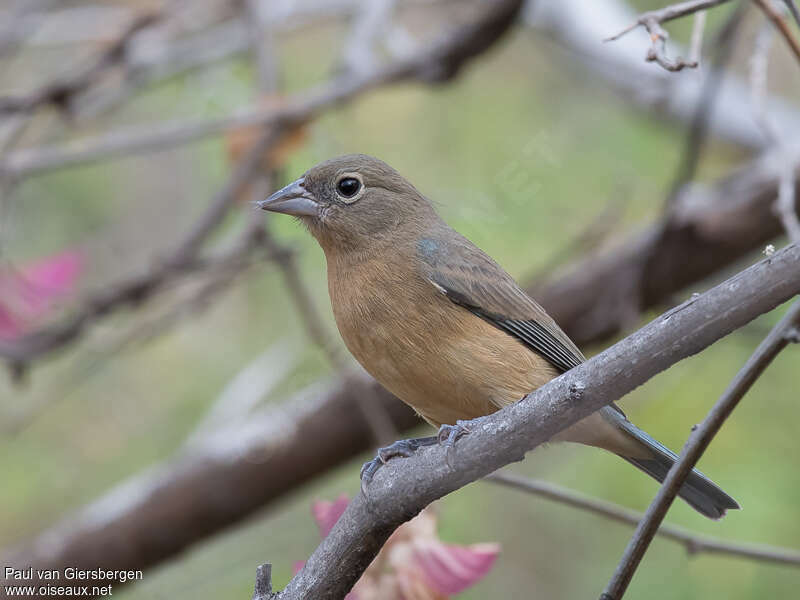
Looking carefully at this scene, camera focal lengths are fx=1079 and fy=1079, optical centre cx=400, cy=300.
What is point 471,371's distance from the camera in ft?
10.2

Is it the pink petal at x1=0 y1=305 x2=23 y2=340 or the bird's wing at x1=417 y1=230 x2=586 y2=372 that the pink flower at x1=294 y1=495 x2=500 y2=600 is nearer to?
the bird's wing at x1=417 y1=230 x2=586 y2=372

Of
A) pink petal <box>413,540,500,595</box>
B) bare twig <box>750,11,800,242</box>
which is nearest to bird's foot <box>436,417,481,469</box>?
pink petal <box>413,540,500,595</box>

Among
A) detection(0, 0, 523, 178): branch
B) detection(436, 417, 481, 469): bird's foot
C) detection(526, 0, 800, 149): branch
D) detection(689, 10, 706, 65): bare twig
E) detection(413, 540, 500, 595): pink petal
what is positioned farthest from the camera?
detection(526, 0, 800, 149): branch

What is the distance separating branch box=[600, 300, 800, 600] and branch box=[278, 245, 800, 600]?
9cm

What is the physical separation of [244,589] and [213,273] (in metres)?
1.78

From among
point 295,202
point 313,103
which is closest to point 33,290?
point 313,103

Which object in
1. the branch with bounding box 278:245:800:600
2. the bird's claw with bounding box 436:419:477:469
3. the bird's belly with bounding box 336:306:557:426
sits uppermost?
the bird's belly with bounding box 336:306:557:426

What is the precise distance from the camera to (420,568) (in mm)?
2768

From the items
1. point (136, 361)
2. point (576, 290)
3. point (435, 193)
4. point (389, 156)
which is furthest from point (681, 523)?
point (136, 361)

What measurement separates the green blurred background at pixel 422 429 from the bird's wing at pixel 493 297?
177 cm

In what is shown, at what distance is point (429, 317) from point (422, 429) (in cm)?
290

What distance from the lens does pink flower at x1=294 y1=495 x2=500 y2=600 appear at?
8.96ft

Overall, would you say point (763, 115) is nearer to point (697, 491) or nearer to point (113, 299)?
point (697, 491)

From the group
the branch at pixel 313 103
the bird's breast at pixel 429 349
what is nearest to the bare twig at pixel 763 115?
the bird's breast at pixel 429 349
